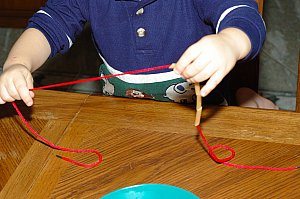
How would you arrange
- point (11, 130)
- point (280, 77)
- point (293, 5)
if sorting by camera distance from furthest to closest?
1. point (293, 5)
2. point (280, 77)
3. point (11, 130)

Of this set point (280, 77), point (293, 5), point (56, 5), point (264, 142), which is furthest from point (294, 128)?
point (293, 5)

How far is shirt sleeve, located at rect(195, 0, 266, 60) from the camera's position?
0.72 m

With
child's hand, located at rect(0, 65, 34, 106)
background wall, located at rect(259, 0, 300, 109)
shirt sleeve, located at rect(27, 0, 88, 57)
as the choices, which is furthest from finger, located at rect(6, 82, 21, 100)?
background wall, located at rect(259, 0, 300, 109)

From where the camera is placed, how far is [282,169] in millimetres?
646

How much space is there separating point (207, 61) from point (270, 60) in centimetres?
148

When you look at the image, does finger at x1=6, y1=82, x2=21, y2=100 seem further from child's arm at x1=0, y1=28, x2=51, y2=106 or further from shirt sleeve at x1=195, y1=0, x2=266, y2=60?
shirt sleeve at x1=195, y1=0, x2=266, y2=60

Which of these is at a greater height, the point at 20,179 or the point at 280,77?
the point at 20,179

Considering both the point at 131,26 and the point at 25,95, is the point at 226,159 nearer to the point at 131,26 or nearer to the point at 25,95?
the point at 25,95

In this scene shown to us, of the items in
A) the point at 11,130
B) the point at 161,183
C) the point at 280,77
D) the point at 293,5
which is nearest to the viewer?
the point at 161,183

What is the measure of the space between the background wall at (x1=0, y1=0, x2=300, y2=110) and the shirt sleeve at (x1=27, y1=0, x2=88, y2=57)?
2.83 ft

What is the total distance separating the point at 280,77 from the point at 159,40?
110cm

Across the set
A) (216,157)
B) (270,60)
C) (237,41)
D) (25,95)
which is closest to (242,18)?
(237,41)

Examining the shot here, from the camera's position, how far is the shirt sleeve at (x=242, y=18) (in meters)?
0.72

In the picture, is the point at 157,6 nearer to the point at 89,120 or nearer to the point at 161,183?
the point at 89,120
